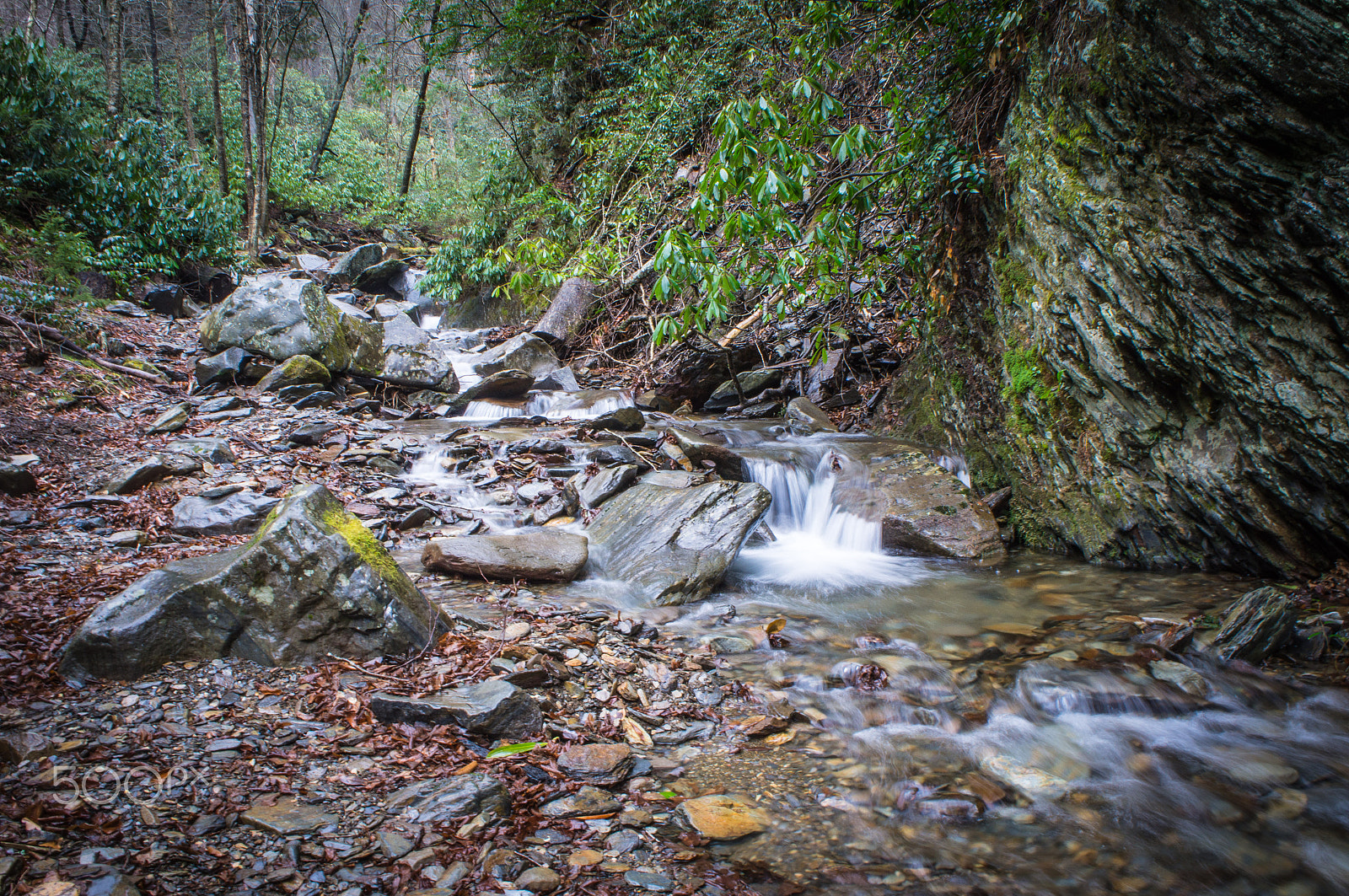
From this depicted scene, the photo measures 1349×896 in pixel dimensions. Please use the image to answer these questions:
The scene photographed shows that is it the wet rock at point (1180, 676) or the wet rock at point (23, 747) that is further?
the wet rock at point (1180, 676)

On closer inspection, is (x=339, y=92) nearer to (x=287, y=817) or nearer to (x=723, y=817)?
(x=287, y=817)

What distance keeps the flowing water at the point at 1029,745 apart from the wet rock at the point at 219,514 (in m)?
2.40

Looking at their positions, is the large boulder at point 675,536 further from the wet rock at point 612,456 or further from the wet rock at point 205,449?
the wet rock at point 205,449

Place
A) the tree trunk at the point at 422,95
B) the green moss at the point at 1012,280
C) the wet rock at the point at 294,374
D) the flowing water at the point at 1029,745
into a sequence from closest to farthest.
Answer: the flowing water at the point at 1029,745 < the green moss at the point at 1012,280 < the wet rock at the point at 294,374 < the tree trunk at the point at 422,95

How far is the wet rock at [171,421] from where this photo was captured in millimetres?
6641

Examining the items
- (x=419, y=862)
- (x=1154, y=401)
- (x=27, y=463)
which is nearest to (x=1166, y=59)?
(x=1154, y=401)

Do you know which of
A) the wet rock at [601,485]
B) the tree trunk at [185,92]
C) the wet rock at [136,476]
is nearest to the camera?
the wet rock at [136,476]

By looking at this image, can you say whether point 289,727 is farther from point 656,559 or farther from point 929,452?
point 929,452

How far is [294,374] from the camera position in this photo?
8727mm

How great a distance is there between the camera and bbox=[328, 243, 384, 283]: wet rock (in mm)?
17500

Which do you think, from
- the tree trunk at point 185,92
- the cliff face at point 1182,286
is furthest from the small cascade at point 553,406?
the tree trunk at point 185,92

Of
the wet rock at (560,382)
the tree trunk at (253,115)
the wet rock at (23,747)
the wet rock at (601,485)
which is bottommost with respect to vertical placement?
the wet rock at (23,747)

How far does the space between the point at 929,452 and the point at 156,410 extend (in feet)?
27.1

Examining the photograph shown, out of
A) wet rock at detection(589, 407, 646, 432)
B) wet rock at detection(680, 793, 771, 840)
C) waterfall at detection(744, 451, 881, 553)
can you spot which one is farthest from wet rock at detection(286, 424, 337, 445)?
wet rock at detection(680, 793, 771, 840)
